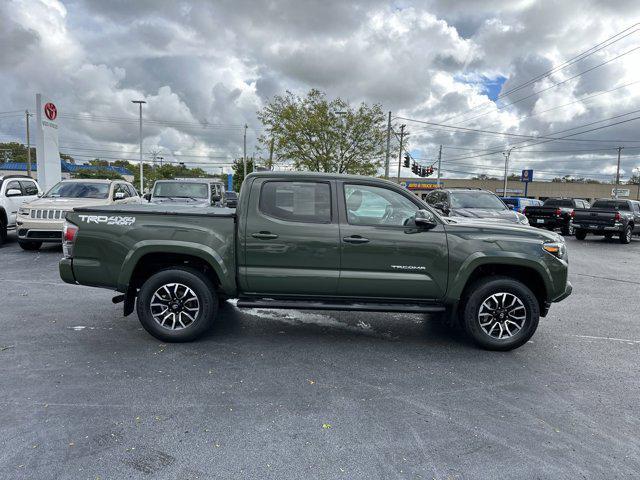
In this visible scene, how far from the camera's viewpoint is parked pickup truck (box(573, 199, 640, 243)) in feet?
A: 54.3

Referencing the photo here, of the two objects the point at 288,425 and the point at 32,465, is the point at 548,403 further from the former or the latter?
the point at 32,465

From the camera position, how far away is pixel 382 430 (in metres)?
3.12

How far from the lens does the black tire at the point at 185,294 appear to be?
4570 mm

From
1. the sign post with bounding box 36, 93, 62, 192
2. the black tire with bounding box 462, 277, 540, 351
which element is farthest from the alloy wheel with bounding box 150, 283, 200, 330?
the sign post with bounding box 36, 93, 62, 192

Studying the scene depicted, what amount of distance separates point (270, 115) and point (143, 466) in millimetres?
26630

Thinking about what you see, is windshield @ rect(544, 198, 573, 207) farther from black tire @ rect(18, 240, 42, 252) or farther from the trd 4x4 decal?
the trd 4x4 decal

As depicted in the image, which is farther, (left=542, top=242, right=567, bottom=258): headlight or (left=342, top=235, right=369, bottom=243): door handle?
(left=542, top=242, right=567, bottom=258): headlight

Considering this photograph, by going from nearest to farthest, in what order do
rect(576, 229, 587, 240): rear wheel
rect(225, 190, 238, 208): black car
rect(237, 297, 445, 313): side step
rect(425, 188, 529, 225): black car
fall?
rect(237, 297, 445, 313): side step, rect(225, 190, 238, 208): black car, rect(425, 188, 529, 225): black car, rect(576, 229, 587, 240): rear wheel

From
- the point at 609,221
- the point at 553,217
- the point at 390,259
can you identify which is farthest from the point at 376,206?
the point at 553,217

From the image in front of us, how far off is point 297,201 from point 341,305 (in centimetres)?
123

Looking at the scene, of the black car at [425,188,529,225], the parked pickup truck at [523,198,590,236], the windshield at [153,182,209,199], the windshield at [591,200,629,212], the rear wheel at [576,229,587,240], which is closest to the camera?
the black car at [425,188,529,225]

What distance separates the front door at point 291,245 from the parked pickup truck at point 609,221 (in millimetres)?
16069

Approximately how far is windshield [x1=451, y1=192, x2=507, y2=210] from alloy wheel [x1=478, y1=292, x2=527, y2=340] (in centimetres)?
825

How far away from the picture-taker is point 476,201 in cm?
1282
